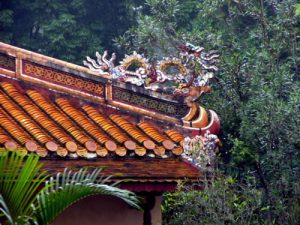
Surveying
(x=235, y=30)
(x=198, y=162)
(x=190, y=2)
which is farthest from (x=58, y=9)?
(x=198, y=162)

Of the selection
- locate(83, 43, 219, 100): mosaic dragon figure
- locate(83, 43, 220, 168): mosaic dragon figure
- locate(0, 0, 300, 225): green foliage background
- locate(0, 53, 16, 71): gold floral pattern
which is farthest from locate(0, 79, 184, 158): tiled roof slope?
locate(0, 0, 300, 225): green foliage background

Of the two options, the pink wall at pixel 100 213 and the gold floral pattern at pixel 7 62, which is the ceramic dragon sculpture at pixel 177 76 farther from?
the pink wall at pixel 100 213

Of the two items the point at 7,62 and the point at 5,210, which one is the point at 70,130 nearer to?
the point at 7,62

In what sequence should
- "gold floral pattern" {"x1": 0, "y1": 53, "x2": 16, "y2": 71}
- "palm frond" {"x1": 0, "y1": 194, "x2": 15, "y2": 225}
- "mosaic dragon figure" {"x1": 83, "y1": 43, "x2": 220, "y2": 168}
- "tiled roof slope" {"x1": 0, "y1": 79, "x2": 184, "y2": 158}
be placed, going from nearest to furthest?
1. "palm frond" {"x1": 0, "y1": 194, "x2": 15, "y2": 225}
2. "tiled roof slope" {"x1": 0, "y1": 79, "x2": 184, "y2": 158}
3. "gold floral pattern" {"x1": 0, "y1": 53, "x2": 16, "y2": 71}
4. "mosaic dragon figure" {"x1": 83, "y1": 43, "x2": 220, "y2": 168}

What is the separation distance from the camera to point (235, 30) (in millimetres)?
15008

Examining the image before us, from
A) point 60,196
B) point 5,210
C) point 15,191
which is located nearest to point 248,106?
point 60,196

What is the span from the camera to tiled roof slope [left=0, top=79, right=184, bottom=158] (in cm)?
654

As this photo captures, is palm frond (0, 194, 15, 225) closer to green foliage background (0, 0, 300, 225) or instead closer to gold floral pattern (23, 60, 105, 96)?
gold floral pattern (23, 60, 105, 96)

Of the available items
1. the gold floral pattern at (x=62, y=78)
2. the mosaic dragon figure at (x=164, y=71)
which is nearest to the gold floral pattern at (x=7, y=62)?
the gold floral pattern at (x=62, y=78)

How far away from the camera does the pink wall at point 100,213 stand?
682 cm

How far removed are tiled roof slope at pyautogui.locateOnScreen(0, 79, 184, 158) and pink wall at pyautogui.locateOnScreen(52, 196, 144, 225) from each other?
48 cm

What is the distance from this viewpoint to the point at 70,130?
691 centimetres

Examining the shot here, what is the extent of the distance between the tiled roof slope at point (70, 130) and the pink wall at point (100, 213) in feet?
1.58

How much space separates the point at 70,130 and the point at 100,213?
2.53 ft
